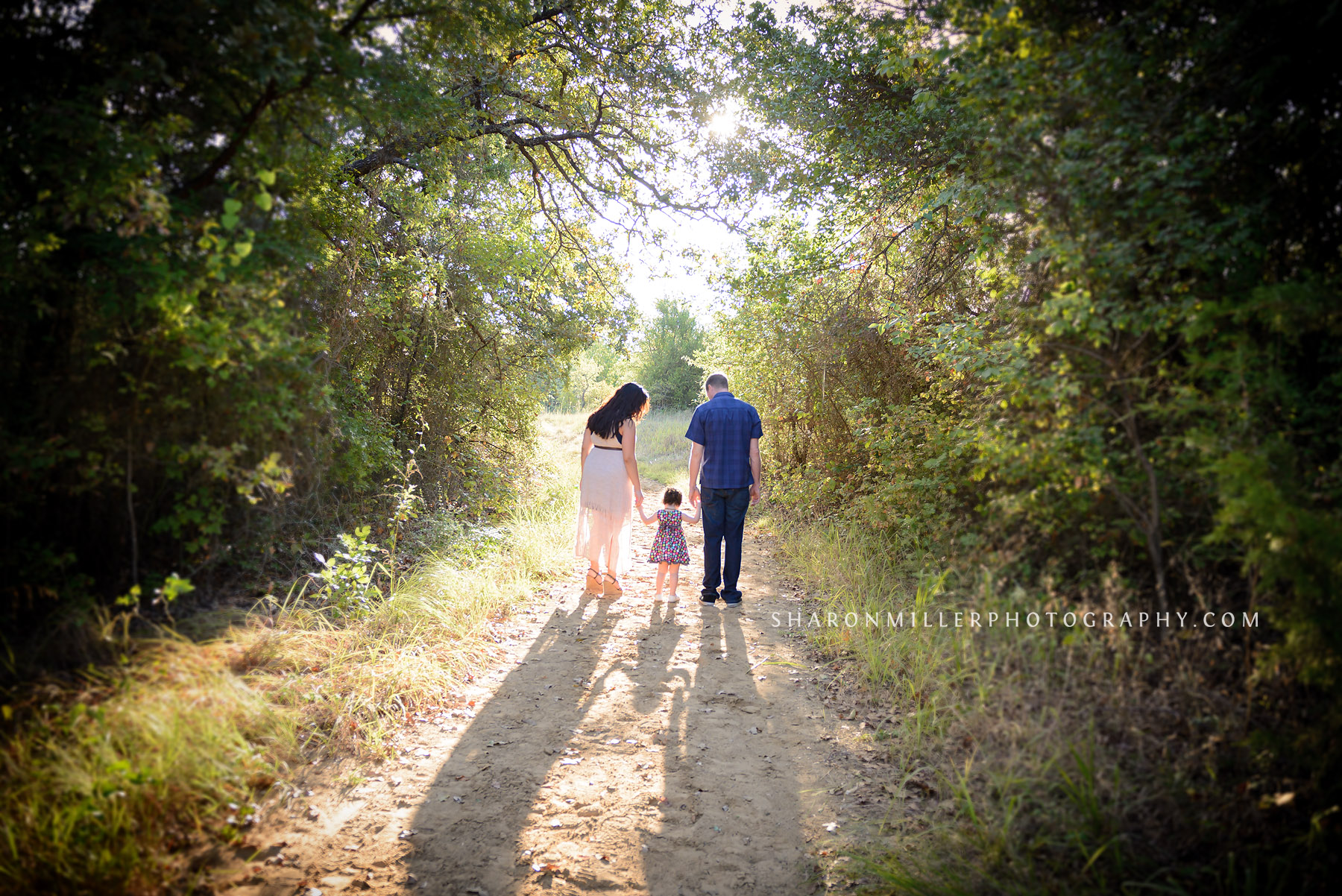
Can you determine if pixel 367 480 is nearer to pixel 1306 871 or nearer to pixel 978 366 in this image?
pixel 978 366

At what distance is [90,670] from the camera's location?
262 cm

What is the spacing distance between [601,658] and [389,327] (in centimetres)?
465

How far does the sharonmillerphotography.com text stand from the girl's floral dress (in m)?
1.89

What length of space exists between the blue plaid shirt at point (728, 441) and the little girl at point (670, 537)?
0.40 meters

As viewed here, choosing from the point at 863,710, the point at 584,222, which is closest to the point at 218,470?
the point at 863,710

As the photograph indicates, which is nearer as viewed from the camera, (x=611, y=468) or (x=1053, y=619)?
(x=1053, y=619)

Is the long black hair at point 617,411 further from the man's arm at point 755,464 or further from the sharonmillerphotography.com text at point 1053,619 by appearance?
the sharonmillerphotography.com text at point 1053,619

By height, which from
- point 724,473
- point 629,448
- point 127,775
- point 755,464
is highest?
point 629,448

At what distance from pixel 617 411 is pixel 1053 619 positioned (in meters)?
4.12

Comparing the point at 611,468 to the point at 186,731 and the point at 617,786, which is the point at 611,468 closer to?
the point at 617,786

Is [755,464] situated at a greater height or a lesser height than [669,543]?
greater

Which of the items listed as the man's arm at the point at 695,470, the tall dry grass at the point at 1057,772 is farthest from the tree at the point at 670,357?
the tall dry grass at the point at 1057,772

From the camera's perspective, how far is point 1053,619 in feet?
10.6

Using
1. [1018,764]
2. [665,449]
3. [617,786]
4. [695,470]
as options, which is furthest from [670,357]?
[1018,764]
